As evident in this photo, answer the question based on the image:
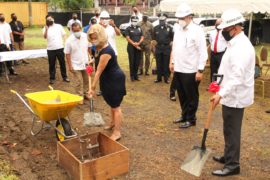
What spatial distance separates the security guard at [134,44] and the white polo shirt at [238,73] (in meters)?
6.13

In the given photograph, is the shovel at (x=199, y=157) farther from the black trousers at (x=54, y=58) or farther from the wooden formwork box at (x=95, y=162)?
the black trousers at (x=54, y=58)

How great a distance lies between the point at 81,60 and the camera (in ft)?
25.2

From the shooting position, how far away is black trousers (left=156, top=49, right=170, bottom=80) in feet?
31.7

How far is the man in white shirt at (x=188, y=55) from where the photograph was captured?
5.78m

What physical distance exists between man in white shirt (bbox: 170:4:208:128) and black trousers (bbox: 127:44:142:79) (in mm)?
4033

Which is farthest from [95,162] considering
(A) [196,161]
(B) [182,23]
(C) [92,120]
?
(B) [182,23]

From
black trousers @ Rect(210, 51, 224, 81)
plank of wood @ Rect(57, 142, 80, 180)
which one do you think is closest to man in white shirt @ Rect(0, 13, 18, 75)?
black trousers @ Rect(210, 51, 224, 81)

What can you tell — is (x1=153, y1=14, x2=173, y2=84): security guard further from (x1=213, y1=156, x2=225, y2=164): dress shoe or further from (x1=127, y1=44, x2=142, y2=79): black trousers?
(x1=213, y1=156, x2=225, y2=164): dress shoe

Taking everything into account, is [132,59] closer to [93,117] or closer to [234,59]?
[93,117]

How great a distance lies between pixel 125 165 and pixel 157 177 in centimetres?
45

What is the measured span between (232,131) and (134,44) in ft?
20.4

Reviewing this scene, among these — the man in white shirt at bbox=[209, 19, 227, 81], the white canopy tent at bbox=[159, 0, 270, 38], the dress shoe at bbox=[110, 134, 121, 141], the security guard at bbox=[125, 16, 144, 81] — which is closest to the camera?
the dress shoe at bbox=[110, 134, 121, 141]

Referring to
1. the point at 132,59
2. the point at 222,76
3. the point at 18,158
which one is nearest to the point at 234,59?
the point at 222,76

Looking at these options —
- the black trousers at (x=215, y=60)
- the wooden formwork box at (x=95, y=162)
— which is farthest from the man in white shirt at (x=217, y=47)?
the wooden formwork box at (x=95, y=162)
